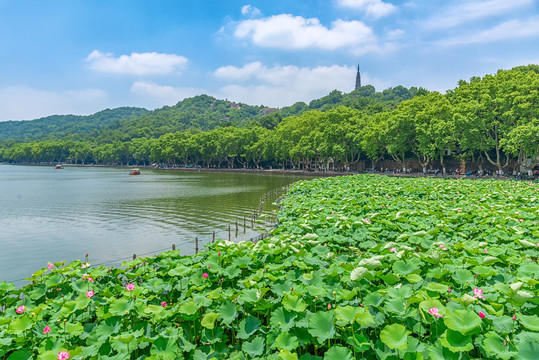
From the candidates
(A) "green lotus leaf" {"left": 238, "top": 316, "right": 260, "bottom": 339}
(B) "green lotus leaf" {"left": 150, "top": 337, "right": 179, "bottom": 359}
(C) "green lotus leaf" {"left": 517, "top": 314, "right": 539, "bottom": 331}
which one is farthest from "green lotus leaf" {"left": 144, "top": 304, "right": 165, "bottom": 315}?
(C) "green lotus leaf" {"left": 517, "top": 314, "right": 539, "bottom": 331}

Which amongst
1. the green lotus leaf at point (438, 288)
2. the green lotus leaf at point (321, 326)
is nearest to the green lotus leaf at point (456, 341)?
the green lotus leaf at point (438, 288)

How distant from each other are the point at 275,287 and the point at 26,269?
36.8 ft

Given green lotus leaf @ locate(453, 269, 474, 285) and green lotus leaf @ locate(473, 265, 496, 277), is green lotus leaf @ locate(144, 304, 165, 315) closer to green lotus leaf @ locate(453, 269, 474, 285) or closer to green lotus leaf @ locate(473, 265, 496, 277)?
green lotus leaf @ locate(453, 269, 474, 285)

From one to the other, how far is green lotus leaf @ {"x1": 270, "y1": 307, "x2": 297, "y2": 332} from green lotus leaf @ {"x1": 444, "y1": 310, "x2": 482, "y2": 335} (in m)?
1.58

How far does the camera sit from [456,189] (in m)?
19.4

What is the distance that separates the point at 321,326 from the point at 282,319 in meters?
0.48

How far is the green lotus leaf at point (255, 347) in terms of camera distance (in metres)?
3.52

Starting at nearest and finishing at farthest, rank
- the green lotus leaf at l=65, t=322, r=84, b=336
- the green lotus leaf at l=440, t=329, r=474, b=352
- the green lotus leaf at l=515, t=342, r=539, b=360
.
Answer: the green lotus leaf at l=515, t=342, r=539, b=360 → the green lotus leaf at l=440, t=329, r=474, b=352 → the green lotus leaf at l=65, t=322, r=84, b=336

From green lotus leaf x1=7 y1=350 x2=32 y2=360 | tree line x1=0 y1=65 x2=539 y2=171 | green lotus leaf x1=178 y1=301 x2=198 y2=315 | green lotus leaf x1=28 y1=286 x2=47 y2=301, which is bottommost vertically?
green lotus leaf x1=7 y1=350 x2=32 y2=360

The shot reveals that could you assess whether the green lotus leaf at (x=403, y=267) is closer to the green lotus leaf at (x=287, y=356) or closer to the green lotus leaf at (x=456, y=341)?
the green lotus leaf at (x=456, y=341)

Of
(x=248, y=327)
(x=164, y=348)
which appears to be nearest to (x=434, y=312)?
(x=248, y=327)

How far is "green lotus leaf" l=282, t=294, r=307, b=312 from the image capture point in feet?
12.5

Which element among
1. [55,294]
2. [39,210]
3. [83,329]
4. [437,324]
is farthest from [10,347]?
[39,210]

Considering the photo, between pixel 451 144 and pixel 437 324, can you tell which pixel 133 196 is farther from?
pixel 451 144
